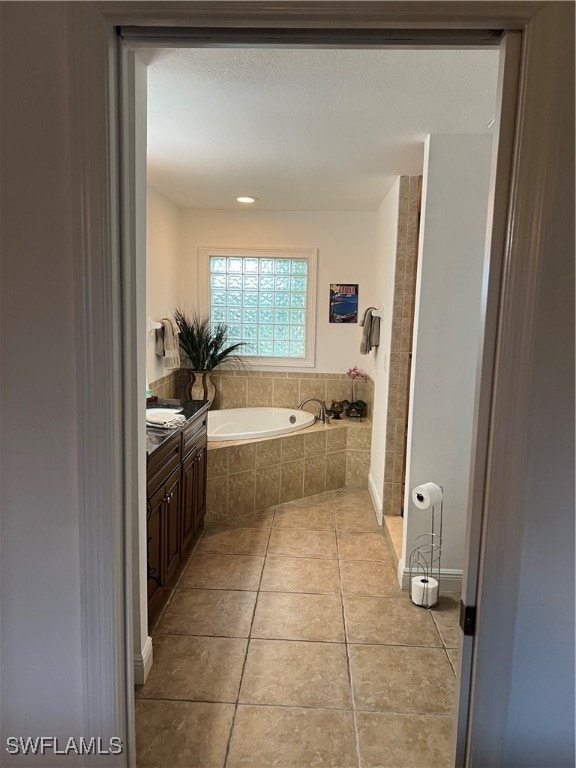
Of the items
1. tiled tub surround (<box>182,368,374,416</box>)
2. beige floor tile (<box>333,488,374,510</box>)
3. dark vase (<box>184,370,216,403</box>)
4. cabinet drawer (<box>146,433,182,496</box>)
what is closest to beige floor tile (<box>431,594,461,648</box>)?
beige floor tile (<box>333,488,374,510</box>)

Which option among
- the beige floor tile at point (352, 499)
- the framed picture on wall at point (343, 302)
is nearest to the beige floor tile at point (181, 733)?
the beige floor tile at point (352, 499)

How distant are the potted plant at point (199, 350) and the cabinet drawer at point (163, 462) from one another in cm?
202

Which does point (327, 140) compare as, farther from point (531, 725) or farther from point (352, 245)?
point (531, 725)

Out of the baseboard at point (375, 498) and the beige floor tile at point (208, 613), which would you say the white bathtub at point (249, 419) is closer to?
the baseboard at point (375, 498)

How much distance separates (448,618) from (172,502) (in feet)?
5.28

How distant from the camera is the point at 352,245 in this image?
487 centimetres

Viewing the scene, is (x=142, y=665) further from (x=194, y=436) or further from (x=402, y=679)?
(x=194, y=436)

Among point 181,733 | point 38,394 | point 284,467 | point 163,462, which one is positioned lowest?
point 181,733

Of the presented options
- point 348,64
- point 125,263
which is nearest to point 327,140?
point 348,64

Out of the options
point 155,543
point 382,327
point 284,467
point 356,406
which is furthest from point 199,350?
point 155,543

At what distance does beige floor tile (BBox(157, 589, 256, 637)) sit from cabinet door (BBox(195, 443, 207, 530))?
0.64 m

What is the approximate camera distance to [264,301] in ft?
16.8

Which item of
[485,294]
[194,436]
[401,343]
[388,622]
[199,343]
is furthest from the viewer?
[199,343]

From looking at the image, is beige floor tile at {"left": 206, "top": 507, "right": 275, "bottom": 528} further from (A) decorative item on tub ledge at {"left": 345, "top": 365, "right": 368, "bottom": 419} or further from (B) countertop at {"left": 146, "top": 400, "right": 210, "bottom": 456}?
(A) decorative item on tub ledge at {"left": 345, "top": 365, "right": 368, "bottom": 419}
